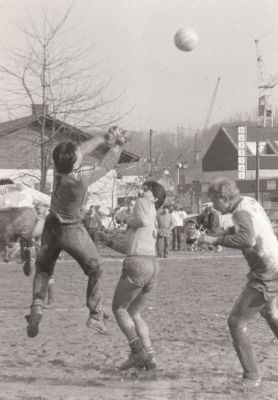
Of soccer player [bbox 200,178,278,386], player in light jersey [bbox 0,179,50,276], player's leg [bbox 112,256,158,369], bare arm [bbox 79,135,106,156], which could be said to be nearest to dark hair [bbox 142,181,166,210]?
player's leg [bbox 112,256,158,369]

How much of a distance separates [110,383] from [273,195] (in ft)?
195

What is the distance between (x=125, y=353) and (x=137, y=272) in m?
1.51

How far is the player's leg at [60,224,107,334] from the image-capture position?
25.0 feet

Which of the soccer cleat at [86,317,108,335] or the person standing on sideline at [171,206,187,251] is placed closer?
the soccer cleat at [86,317,108,335]

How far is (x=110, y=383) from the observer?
7.41 meters

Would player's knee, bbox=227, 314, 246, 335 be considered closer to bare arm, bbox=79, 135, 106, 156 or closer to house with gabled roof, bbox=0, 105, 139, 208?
bare arm, bbox=79, 135, 106, 156

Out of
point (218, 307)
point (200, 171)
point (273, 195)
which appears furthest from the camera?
point (200, 171)

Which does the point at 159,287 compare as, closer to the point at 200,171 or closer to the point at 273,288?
the point at 273,288

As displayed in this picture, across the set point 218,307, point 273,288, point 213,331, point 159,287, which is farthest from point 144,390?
point 159,287

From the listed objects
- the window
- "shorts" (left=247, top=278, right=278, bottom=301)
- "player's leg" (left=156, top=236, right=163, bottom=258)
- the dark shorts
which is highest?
the dark shorts

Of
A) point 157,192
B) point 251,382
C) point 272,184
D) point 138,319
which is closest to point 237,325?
point 251,382

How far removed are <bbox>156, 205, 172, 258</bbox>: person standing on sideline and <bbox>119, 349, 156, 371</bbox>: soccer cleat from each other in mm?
17716

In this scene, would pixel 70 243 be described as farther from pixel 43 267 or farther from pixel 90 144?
pixel 90 144

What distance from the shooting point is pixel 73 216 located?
761 cm
